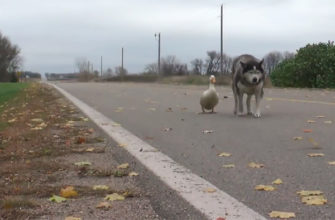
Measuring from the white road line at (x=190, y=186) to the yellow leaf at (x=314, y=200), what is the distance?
527mm

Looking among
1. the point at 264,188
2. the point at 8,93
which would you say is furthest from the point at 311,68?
the point at 264,188

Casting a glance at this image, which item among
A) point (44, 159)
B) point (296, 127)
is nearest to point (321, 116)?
point (296, 127)

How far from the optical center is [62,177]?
5301 mm

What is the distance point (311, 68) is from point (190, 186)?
31284 mm

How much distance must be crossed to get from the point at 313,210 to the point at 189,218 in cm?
96

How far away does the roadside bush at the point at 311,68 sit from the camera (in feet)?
107

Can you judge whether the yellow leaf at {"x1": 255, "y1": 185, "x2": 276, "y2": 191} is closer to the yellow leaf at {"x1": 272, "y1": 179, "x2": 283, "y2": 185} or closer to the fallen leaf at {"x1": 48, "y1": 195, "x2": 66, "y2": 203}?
the yellow leaf at {"x1": 272, "y1": 179, "x2": 283, "y2": 185}

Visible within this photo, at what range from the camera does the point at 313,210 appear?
399 cm

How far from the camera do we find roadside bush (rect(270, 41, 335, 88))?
32.7 metres

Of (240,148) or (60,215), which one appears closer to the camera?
(60,215)

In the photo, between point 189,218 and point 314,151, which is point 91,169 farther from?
point 314,151

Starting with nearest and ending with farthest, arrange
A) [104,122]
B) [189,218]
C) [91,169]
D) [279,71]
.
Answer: [189,218], [91,169], [104,122], [279,71]

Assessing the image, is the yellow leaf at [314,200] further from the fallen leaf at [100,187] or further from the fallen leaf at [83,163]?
the fallen leaf at [83,163]

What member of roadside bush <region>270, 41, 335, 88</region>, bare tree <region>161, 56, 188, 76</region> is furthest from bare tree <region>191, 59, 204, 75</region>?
roadside bush <region>270, 41, 335, 88</region>
